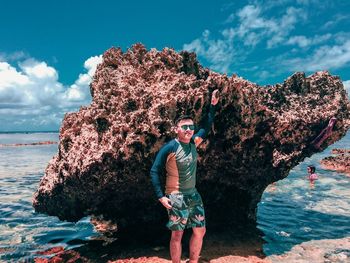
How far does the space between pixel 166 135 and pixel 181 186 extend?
165 cm

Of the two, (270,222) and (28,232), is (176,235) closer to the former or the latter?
(270,222)

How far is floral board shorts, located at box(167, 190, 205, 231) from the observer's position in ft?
21.6

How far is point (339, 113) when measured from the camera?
10852 mm

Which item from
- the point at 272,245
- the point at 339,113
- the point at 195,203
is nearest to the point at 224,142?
the point at 195,203

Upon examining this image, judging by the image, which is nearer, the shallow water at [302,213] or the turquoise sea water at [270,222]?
the turquoise sea water at [270,222]

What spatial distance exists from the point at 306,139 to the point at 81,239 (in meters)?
8.04

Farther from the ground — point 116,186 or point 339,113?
point 339,113

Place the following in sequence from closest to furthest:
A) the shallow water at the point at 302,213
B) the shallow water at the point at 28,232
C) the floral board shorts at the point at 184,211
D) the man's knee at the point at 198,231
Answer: the floral board shorts at the point at 184,211 → the man's knee at the point at 198,231 → the shallow water at the point at 28,232 → the shallow water at the point at 302,213

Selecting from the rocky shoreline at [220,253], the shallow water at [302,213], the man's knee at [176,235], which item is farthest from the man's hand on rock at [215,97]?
the shallow water at [302,213]

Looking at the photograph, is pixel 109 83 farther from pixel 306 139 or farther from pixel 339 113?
pixel 339 113

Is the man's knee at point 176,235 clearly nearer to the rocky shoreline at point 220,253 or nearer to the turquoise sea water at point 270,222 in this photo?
the rocky shoreline at point 220,253

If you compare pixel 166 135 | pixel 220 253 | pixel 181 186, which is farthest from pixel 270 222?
pixel 181 186

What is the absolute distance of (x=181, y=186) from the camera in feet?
22.1

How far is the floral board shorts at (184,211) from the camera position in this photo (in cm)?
657
